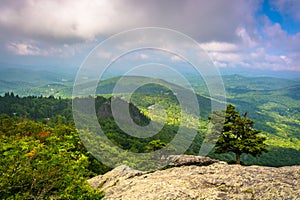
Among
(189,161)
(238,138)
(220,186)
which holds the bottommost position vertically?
(238,138)

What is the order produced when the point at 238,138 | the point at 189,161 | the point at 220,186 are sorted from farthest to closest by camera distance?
the point at 238,138 → the point at 189,161 → the point at 220,186

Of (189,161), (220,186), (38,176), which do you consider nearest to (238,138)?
(189,161)

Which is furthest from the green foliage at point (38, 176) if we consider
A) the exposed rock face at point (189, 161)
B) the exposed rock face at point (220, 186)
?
the exposed rock face at point (189, 161)

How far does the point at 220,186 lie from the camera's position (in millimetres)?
10453

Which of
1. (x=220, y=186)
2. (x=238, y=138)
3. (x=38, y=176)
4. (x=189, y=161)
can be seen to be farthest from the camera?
(x=238, y=138)

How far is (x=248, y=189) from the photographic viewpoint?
9.95 metres

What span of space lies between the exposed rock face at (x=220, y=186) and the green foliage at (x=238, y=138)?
20.4 metres

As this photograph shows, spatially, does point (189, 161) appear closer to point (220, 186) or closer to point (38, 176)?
point (220, 186)

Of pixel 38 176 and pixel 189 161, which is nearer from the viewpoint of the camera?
pixel 38 176

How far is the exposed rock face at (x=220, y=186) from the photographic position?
31.2ft

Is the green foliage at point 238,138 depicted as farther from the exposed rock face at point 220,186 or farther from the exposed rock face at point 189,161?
the exposed rock face at point 220,186

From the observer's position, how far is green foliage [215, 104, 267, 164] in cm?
3156

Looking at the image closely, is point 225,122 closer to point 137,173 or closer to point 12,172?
point 137,173

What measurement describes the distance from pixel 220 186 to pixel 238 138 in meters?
25.2
